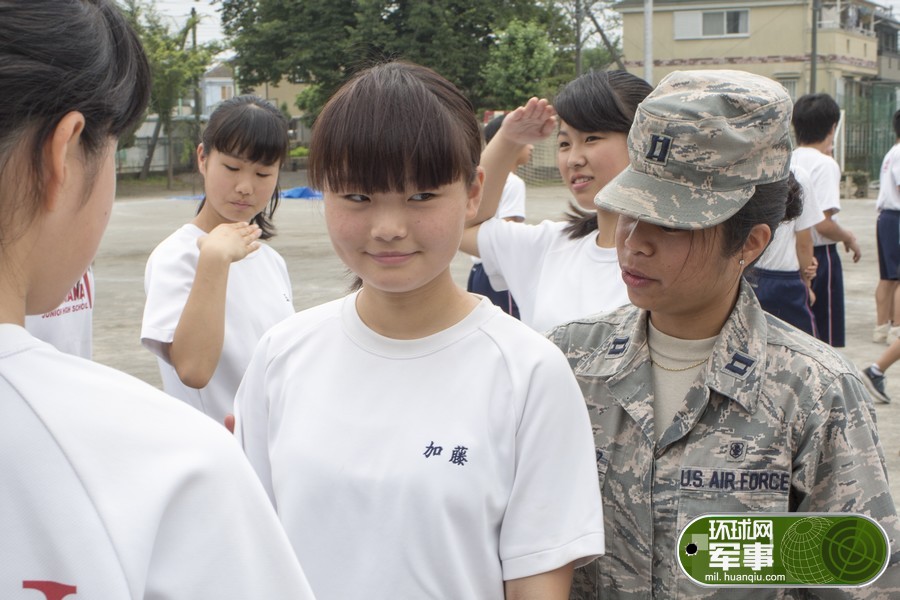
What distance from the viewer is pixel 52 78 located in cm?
87

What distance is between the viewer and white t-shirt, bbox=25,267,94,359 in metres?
2.71

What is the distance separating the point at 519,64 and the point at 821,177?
24.2 metres

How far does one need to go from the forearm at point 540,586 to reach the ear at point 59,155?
0.90 m

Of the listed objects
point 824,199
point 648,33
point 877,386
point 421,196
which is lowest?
point 877,386

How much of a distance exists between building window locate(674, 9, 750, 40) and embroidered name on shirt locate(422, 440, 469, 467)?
37.4m

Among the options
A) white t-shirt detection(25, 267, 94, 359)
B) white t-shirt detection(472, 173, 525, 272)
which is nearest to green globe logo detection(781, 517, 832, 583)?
white t-shirt detection(25, 267, 94, 359)

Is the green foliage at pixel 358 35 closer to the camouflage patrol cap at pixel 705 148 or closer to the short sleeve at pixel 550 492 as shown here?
the camouflage patrol cap at pixel 705 148

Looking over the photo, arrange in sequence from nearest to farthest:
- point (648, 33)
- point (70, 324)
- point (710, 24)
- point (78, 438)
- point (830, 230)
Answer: point (78, 438)
point (70, 324)
point (830, 230)
point (648, 33)
point (710, 24)

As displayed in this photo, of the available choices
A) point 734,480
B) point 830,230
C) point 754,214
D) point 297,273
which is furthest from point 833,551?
point 297,273

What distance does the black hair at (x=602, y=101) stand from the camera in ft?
8.46

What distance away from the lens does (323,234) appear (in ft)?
51.5

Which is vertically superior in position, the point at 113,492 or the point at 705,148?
the point at 705,148

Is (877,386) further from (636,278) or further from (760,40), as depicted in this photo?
(760,40)

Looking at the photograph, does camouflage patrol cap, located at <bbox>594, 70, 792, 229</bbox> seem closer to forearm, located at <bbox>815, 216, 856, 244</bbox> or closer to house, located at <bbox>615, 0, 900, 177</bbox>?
forearm, located at <bbox>815, 216, 856, 244</bbox>
